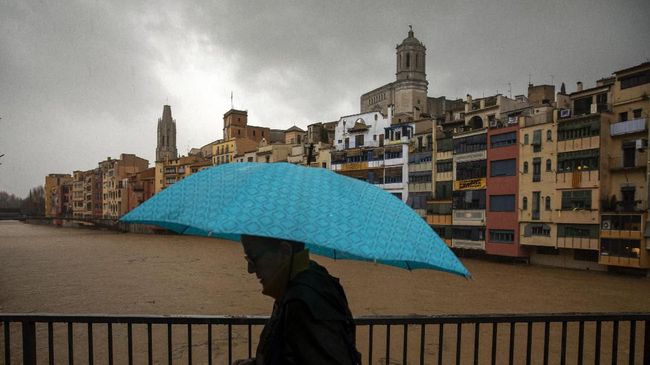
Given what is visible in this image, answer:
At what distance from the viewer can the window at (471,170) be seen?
37.1m

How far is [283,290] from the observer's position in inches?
78.5

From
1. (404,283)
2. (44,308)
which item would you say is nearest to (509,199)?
(404,283)

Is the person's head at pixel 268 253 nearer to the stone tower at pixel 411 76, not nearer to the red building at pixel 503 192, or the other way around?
the red building at pixel 503 192

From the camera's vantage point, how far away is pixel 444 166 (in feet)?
132

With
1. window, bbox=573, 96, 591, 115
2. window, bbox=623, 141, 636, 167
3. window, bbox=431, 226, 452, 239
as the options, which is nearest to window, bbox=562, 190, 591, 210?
window, bbox=623, 141, 636, 167

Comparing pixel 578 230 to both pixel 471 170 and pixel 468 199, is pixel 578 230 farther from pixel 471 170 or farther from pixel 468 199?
pixel 471 170

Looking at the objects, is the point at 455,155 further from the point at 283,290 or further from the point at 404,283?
the point at 283,290

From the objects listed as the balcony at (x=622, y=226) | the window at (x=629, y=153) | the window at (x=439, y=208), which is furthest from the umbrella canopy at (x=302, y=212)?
the window at (x=439, y=208)

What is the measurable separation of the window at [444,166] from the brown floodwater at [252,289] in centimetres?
928

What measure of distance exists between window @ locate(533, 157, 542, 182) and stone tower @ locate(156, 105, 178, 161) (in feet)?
364

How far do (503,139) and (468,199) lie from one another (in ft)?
20.7

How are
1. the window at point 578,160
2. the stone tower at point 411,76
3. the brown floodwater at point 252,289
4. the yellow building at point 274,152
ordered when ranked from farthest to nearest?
the stone tower at point 411,76, the yellow building at point 274,152, the window at point 578,160, the brown floodwater at point 252,289

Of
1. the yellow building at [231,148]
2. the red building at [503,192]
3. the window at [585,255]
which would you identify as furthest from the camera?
the yellow building at [231,148]

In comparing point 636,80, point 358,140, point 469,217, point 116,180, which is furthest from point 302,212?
point 116,180
